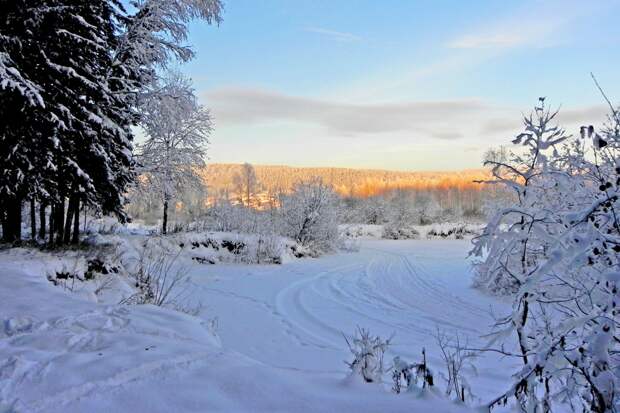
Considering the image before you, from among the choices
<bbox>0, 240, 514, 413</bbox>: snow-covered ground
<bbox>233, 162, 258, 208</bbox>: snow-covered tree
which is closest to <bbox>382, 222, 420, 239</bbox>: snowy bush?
<bbox>233, 162, 258, 208</bbox>: snow-covered tree

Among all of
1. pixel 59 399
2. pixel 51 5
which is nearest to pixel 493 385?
pixel 59 399

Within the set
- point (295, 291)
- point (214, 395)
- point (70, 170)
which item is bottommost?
point (295, 291)

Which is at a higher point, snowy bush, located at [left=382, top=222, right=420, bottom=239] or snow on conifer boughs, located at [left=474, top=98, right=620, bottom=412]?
snow on conifer boughs, located at [left=474, top=98, right=620, bottom=412]

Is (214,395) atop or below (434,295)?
atop

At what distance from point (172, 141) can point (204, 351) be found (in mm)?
19211

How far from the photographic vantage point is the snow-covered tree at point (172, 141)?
13461 mm

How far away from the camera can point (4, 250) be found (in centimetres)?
688

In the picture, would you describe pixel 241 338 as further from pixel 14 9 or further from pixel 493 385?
pixel 14 9

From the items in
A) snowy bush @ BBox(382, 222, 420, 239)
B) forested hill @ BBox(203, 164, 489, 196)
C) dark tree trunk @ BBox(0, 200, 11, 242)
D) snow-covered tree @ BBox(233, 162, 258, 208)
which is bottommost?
snowy bush @ BBox(382, 222, 420, 239)

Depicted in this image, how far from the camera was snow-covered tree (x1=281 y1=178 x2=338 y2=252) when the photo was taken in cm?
2159

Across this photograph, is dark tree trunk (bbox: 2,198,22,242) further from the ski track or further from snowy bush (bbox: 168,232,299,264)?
snowy bush (bbox: 168,232,299,264)

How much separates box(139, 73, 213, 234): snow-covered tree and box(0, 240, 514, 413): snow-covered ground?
7086 millimetres

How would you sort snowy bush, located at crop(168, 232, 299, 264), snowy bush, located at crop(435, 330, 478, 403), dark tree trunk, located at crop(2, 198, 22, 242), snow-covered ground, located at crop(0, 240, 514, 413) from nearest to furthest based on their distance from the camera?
snow-covered ground, located at crop(0, 240, 514, 413) → snowy bush, located at crop(435, 330, 478, 403) → dark tree trunk, located at crop(2, 198, 22, 242) → snowy bush, located at crop(168, 232, 299, 264)

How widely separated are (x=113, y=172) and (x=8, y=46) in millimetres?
3408
